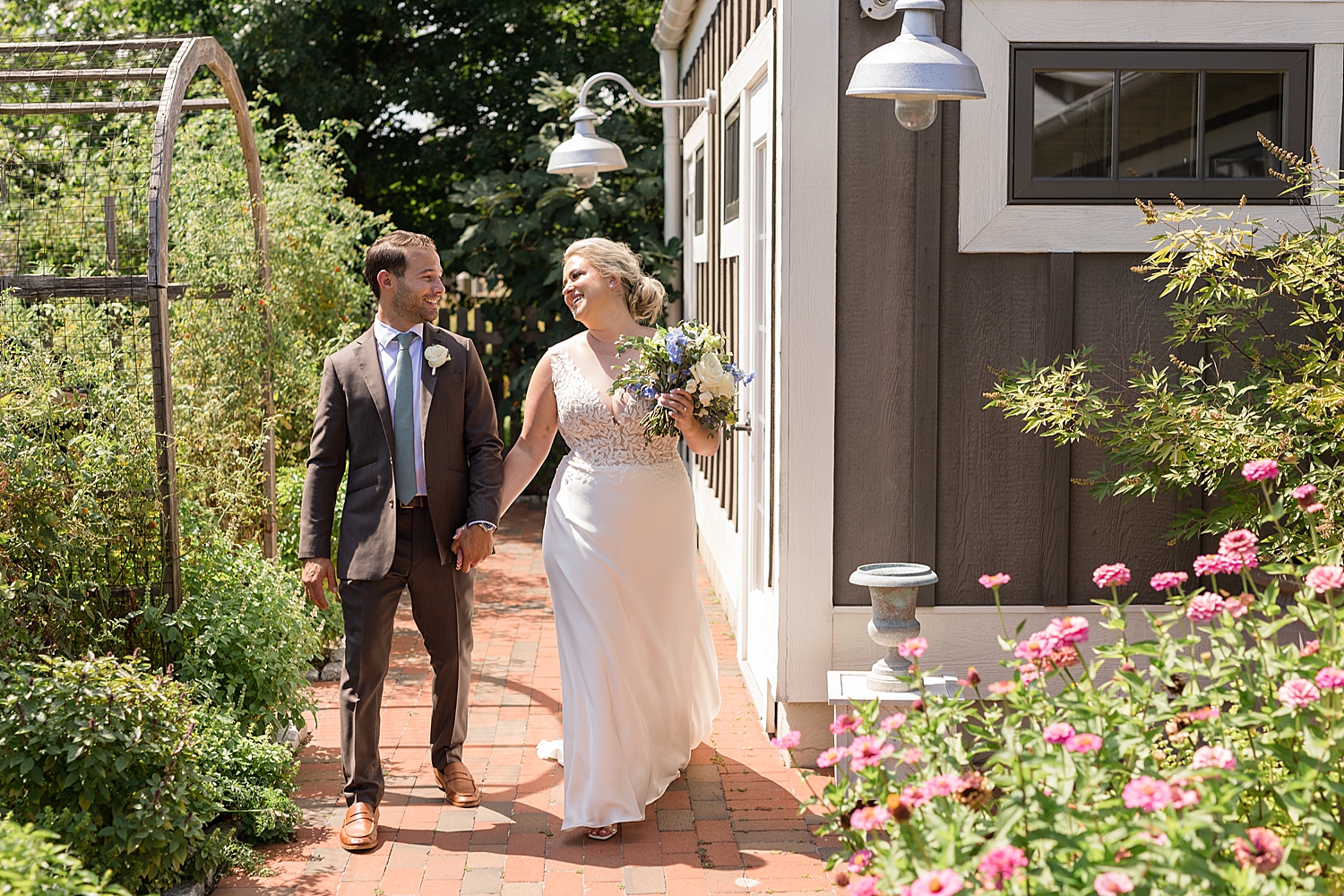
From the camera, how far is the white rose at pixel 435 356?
4.22m

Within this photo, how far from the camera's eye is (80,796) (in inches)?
132

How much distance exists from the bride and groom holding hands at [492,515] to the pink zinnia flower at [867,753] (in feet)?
6.19

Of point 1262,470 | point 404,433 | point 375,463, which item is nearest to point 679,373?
point 404,433

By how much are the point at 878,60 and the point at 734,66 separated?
8.14 ft

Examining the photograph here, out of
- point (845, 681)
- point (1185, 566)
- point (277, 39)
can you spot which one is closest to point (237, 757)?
point (845, 681)

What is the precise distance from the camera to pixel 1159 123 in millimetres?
4441

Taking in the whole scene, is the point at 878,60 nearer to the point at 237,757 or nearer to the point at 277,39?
the point at 237,757

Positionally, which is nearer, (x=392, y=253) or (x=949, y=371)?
(x=392, y=253)

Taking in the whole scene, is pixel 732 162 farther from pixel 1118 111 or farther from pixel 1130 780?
pixel 1130 780

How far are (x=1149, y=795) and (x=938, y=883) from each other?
1.16 feet

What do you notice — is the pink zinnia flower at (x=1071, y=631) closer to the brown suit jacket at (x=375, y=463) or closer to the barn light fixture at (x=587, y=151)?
the brown suit jacket at (x=375, y=463)

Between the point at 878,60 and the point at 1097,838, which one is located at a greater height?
the point at 878,60

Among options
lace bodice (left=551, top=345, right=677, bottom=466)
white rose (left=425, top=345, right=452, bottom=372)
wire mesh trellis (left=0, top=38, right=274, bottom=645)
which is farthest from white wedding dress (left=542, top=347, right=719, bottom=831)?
wire mesh trellis (left=0, top=38, right=274, bottom=645)

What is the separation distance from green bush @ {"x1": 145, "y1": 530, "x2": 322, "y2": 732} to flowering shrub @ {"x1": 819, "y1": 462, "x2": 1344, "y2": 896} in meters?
2.49
